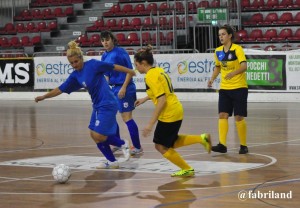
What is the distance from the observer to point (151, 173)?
32.6 feet

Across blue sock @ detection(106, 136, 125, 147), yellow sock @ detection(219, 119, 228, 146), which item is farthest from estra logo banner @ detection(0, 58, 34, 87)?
blue sock @ detection(106, 136, 125, 147)

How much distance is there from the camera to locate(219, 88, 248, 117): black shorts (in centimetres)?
1178

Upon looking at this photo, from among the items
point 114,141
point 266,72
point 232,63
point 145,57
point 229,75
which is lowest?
point 114,141

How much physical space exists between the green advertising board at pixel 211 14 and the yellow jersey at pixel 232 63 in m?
14.0

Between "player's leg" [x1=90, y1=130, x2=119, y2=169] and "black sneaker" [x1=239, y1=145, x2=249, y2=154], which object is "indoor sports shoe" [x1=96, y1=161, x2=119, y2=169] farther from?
"black sneaker" [x1=239, y1=145, x2=249, y2=154]

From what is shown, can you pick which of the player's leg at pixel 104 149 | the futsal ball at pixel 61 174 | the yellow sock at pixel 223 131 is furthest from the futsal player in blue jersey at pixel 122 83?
the futsal ball at pixel 61 174

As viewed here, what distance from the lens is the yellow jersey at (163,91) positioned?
30.5 feet

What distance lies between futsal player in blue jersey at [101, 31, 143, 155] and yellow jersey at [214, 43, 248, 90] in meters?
1.46

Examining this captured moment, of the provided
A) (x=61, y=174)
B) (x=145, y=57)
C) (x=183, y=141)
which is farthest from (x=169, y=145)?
(x=61, y=174)

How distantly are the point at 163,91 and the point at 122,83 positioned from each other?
2.85 meters

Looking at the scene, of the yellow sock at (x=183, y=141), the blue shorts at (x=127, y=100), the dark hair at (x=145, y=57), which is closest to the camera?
the dark hair at (x=145, y=57)

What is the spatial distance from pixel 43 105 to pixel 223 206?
1705 cm

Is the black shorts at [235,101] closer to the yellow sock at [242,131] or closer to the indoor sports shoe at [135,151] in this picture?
the yellow sock at [242,131]

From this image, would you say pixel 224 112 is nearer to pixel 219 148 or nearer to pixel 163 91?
pixel 219 148
